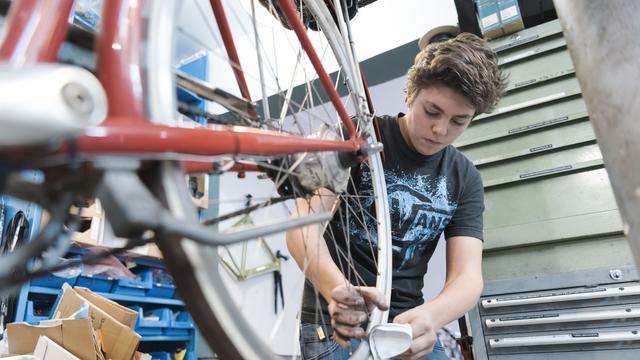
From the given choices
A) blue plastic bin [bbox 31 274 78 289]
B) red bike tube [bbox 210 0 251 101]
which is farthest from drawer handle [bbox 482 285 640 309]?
blue plastic bin [bbox 31 274 78 289]

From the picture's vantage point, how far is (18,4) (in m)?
0.26

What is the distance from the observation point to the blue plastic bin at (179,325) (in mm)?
1647

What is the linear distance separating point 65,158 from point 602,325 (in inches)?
49.8

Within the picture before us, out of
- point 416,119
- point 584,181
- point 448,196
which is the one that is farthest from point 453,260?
point 584,181

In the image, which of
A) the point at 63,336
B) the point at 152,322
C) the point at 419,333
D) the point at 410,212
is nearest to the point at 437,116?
the point at 410,212

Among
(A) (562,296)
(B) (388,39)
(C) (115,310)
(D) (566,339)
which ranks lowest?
(D) (566,339)

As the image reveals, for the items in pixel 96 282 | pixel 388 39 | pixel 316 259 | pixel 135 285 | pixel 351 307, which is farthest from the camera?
pixel 388 39

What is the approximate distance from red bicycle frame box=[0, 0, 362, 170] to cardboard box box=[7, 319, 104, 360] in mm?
805

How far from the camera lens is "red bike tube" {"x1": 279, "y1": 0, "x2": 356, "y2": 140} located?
0.57 meters

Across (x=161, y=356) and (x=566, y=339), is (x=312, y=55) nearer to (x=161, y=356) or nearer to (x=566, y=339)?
(x=566, y=339)

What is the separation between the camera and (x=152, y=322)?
153 cm

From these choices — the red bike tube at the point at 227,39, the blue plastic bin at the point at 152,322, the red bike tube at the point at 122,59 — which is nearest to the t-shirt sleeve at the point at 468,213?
the red bike tube at the point at 227,39

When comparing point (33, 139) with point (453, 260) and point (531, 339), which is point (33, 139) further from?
point (531, 339)

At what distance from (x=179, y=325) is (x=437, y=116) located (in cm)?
142
